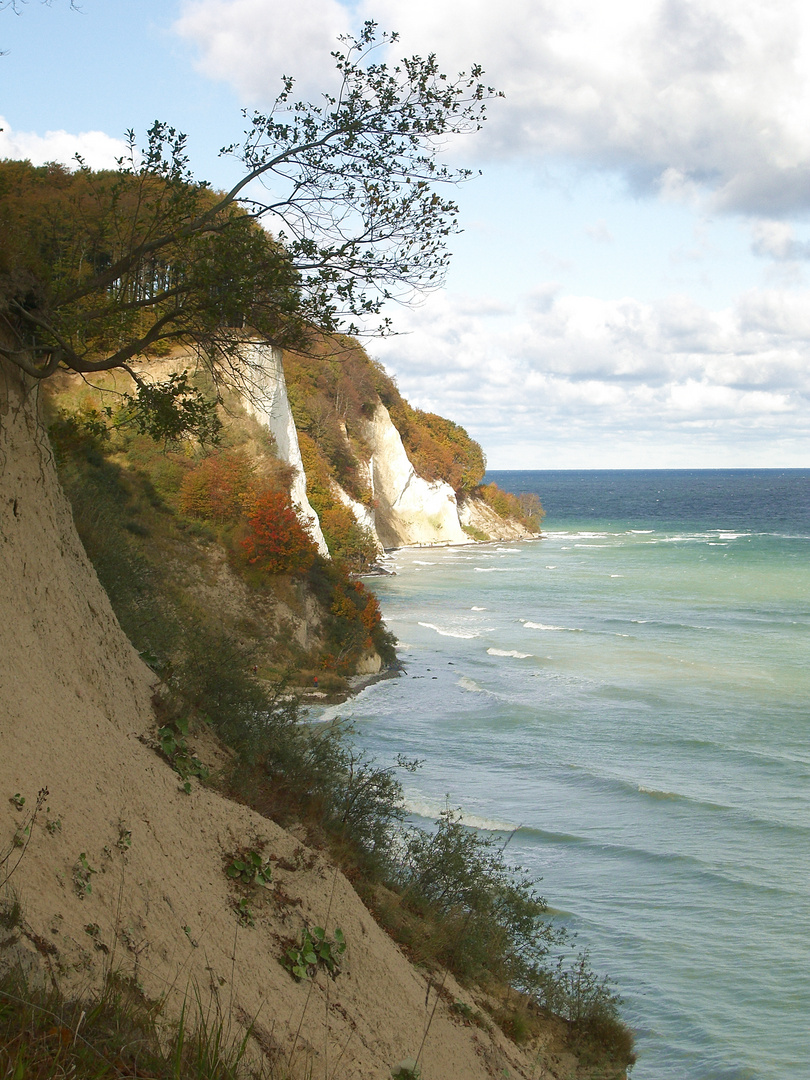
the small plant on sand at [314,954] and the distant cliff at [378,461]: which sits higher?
the distant cliff at [378,461]

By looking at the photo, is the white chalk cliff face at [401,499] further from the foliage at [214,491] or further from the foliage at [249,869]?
the foliage at [249,869]

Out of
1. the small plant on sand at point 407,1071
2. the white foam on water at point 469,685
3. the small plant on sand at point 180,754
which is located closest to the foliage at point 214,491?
the white foam on water at point 469,685

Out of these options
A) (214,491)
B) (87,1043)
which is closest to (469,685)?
(214,491)

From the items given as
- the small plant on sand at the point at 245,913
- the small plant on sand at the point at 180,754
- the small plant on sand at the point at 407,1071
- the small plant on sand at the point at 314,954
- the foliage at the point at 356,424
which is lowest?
the small plant on sand at the point at 407,1071

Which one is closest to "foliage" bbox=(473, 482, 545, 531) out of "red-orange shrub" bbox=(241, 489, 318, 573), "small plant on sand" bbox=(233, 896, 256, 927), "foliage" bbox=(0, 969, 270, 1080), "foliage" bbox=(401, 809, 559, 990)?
"red-orange shrub" bbox=(241, 489, 318, 573)

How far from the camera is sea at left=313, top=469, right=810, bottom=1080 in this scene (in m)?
12.8

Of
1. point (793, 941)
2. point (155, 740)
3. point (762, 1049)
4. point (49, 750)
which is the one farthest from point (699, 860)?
point (49, 750)

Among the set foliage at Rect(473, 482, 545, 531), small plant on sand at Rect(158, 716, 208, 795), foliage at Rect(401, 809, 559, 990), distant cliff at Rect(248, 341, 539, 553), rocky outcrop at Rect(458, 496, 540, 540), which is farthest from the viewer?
foliage at Rect(473, 482, 545, 531)

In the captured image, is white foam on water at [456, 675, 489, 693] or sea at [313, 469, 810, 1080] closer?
sea at [313, 469, 810, 1080]

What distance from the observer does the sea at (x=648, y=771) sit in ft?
41.9

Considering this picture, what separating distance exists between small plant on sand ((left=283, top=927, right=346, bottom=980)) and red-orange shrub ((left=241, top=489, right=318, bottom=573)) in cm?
2277

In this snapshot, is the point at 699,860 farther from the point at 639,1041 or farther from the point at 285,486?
the point at 285,486

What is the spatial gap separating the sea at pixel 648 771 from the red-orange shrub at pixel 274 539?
552 cm

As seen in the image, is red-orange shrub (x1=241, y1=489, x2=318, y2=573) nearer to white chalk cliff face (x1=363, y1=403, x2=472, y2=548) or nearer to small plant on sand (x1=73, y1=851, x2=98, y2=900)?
small plant on sand (x1=73, y1=851, x2=98, y2=900)
